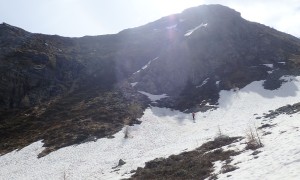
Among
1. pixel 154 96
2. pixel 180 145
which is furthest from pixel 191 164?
pixel 154 96

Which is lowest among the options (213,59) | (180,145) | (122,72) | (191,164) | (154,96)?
(191,164)

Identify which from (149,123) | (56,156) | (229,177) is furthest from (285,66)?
(229,177)

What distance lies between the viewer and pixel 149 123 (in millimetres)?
54062

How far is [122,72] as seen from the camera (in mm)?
84312

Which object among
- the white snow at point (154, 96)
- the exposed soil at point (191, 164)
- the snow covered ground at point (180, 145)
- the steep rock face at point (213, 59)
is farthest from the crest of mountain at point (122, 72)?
the exposed soil at point (191, 164)

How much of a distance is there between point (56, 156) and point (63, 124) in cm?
1399

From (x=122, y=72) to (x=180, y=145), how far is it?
47.5 metres

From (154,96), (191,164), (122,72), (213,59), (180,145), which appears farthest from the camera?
(122,72)

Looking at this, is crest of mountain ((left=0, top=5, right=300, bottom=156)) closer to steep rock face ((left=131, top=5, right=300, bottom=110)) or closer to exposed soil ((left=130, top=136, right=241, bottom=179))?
steep rock face ((left=131, top=5, right=300, bottom=110))

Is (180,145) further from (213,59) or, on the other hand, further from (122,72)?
(122,72)

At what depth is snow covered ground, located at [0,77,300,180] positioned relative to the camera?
848 inches

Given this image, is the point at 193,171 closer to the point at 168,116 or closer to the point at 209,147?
the point at 209,147

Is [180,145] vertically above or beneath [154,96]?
beneath

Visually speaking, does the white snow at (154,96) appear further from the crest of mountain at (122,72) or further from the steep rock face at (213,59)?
the steep rock face at (213,59)
